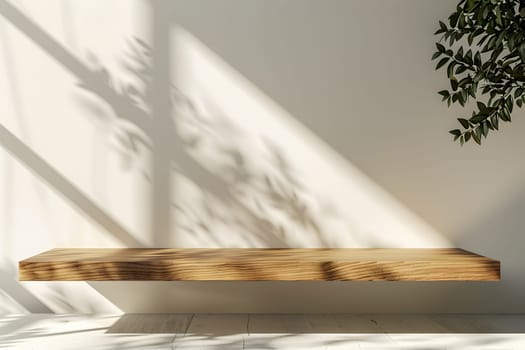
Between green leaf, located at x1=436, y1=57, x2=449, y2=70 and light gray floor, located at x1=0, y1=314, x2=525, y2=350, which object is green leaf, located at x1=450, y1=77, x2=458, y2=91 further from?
light gray floor, located at x1=0, y1=314, x2=525, y2=350

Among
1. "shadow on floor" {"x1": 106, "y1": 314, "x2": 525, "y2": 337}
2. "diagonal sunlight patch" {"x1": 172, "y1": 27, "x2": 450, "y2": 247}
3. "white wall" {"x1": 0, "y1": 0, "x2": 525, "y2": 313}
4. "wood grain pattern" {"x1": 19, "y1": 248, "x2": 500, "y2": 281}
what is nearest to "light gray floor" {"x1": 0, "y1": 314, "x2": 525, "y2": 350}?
"shadow on floor" {"x1": 106, "y1": 314, "x2": 525, "y2": 337}

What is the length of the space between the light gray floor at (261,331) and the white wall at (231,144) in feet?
0.42

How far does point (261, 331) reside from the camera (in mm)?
3594

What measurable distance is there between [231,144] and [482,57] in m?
1.36

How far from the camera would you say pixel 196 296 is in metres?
3.97

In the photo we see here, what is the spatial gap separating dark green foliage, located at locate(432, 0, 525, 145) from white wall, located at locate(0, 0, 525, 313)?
158 mm

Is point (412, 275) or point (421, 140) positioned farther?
point (421, 140)

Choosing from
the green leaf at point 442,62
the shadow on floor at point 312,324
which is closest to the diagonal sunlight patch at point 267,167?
the shadow on floor at point 312,324

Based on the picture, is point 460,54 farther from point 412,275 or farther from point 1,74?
point 1,74

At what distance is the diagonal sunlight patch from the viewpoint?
13.0 feet

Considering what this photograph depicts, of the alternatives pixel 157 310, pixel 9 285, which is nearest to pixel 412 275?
pixel 157 310

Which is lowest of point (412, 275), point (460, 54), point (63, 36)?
point (412, 275)

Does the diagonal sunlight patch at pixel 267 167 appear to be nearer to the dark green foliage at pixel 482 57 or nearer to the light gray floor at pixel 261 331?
the light gray floor at pixel 261 331

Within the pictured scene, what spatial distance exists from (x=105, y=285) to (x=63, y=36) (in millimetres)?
1279
